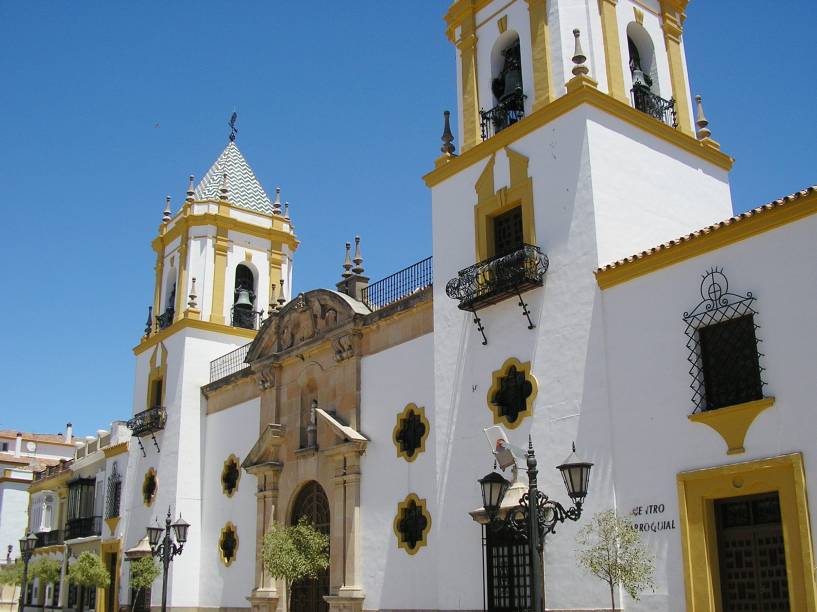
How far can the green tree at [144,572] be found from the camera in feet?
84.8

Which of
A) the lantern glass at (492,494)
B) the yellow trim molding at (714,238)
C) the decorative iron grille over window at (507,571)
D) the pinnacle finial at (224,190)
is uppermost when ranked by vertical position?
the pinnacle finial at (224,190)

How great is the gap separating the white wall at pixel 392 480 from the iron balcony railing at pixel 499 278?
85.4 inches

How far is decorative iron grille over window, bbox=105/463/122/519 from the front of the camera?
102ft

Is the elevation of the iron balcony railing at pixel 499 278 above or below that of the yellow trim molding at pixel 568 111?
below

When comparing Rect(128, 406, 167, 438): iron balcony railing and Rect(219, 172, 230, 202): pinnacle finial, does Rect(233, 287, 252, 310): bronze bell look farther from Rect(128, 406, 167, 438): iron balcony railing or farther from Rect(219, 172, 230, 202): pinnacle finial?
Rect(128, 406, 167, 438): iron balcony railing

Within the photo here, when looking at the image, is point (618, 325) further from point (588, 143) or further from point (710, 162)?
point (710, 162)

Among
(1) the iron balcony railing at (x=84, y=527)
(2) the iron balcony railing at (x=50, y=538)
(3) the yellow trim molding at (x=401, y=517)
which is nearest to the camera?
(3) the yellow trim molding at (x=401, y=517)

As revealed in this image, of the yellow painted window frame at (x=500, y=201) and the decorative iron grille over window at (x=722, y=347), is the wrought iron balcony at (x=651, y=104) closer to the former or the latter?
the yellow painted window frame at (x=500, y=201)

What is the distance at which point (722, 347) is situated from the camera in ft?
43.8

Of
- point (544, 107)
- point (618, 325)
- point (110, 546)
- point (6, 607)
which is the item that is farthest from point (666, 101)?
point (6, 607)

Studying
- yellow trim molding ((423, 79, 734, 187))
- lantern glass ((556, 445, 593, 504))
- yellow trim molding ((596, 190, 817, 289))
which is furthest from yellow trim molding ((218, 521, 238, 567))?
lantern glass ((556, 445, 593, 504))

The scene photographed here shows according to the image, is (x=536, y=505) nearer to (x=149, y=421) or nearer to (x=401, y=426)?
(x=401, y=426)

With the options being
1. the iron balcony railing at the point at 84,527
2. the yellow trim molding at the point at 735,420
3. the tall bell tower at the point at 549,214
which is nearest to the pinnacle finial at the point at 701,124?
the tall bell tower at the point at 549,214

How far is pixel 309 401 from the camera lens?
2289 cm
